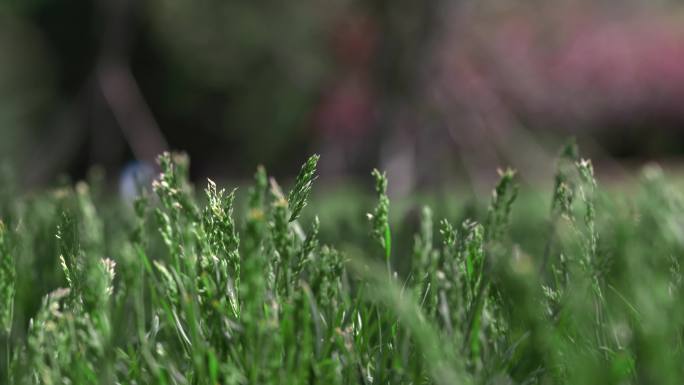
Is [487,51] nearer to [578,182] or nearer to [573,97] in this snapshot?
[573,97]

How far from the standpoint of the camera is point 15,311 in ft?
3.81

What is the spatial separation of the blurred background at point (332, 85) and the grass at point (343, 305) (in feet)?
25.1

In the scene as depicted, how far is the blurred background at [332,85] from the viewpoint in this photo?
10227mm

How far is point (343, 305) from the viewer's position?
976 mm

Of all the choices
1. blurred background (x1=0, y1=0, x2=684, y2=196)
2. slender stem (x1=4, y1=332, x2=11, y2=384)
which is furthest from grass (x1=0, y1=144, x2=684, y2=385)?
blurred background (x1=0, y1=0, x2=684, y2=196)

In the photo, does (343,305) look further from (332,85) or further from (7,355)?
(332,85)

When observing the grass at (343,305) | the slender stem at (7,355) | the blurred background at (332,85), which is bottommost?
the grass at (343,305)

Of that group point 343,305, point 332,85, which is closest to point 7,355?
point 343,305

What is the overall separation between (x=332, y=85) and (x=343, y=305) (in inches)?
668

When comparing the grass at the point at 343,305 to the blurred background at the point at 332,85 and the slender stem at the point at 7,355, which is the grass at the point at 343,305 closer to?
the slender stem at the point at 7,355

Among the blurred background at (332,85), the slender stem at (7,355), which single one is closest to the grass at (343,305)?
the slender stem at (7,355)

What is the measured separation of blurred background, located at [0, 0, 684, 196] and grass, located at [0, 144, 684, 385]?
765 cm

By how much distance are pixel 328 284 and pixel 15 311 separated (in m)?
0.49

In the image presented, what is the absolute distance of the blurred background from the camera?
1023 centimetres
